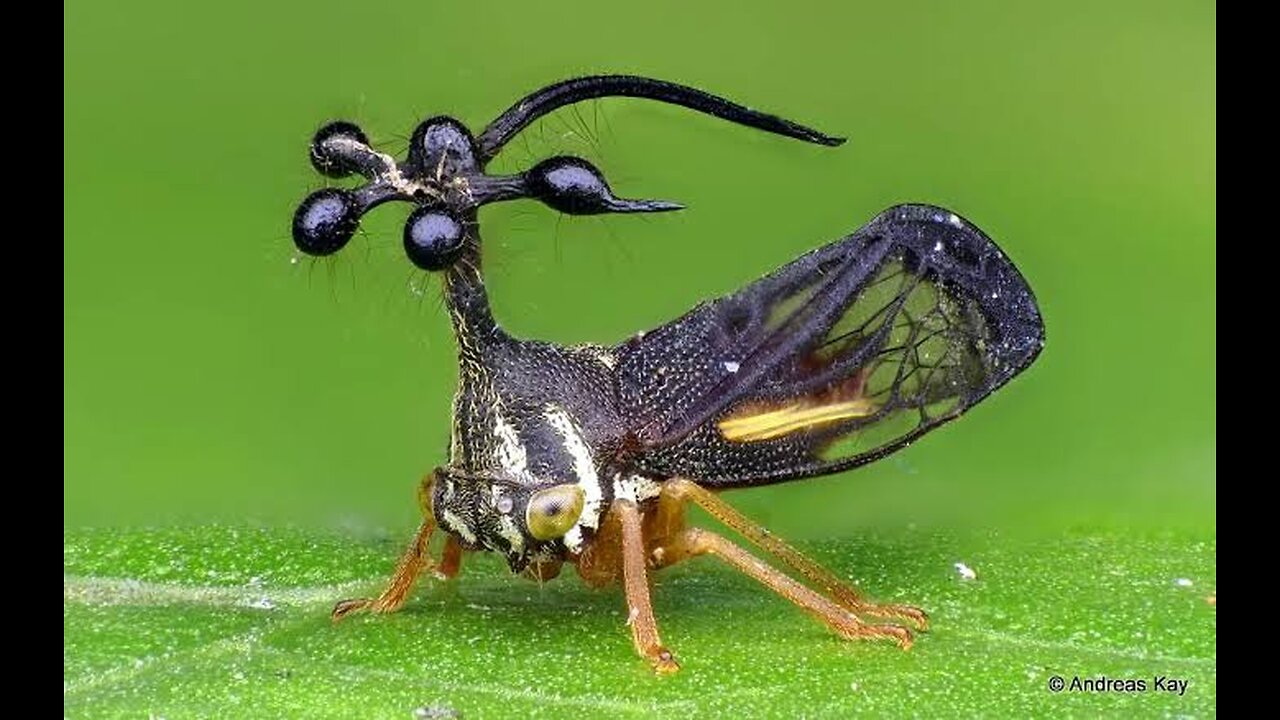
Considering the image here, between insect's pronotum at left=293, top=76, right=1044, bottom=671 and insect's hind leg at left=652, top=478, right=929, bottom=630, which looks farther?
insect's hind leg at left=652, top=478, right=929, bottom=630

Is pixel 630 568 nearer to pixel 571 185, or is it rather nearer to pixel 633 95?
pixel 571 185

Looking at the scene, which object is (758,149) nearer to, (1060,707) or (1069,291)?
(1069,291)

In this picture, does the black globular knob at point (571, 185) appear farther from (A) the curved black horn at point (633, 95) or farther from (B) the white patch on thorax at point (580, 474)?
(B) the white patch on thorax at point (580, 474)

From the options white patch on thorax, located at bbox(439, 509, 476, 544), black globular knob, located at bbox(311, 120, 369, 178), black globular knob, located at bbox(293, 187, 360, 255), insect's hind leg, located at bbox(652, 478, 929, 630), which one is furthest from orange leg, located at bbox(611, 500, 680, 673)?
black globular knob, located at bbox(311, 120, 369, 178)

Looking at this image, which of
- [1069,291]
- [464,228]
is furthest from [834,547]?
[464,228]

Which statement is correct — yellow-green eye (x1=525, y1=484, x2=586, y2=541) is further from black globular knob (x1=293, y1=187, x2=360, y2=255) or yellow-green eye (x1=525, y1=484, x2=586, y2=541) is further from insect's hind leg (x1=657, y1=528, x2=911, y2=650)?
black globular knob (x1=293, y1=187, x2=360, y2=255)
